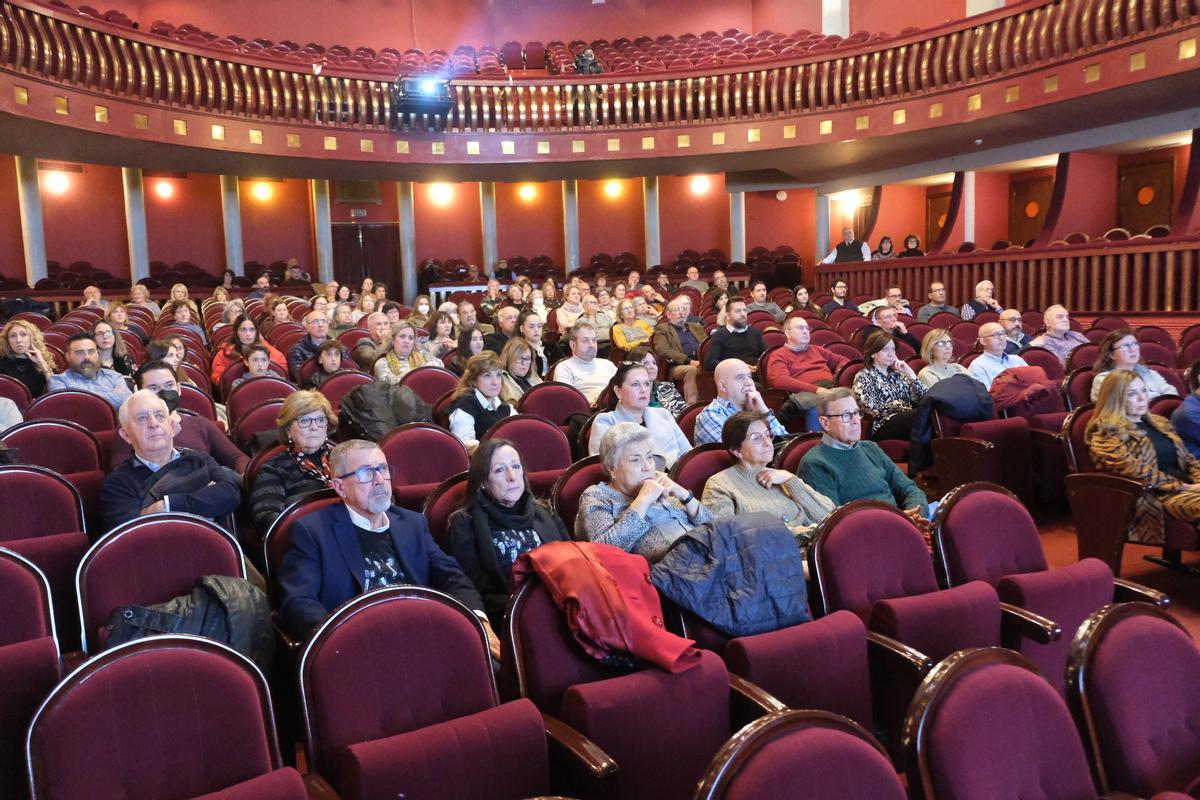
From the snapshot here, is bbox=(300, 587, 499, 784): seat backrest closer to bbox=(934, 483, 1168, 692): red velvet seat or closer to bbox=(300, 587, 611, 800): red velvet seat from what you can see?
bbox=(300, 587, 611, 800): red velvet seat

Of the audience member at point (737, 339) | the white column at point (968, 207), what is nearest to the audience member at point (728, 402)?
the audience member at point (737, 339)

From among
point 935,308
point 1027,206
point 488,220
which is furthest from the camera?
point 488,220

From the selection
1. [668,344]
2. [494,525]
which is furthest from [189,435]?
[668,344]

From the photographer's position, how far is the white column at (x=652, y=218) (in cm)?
1580

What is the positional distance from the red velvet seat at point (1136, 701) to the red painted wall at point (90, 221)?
1439cm

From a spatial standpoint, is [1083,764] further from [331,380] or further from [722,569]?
[331,380]

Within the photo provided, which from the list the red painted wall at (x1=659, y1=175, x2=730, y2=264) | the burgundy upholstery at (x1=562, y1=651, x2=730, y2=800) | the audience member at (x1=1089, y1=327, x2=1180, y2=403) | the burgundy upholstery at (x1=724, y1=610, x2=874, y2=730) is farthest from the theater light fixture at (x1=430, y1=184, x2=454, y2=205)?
the burgundy upholstery at (x1=562, y1=651, x2=730, y2=800)

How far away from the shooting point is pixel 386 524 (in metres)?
2.62

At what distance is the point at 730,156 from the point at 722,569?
1144cm

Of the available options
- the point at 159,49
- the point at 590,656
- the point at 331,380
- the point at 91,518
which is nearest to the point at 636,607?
the point at 590,656

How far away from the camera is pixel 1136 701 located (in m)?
1.87

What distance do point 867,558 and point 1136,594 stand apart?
Result: 2.67 ft

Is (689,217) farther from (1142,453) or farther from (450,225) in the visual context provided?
(1142,453)

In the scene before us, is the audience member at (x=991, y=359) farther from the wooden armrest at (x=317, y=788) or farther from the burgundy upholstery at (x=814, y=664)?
the wooden armrest at (x=317, y=788)
